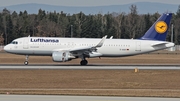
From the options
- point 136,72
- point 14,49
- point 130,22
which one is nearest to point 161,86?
point 136,72

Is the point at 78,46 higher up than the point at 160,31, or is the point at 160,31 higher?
the point at 160,31

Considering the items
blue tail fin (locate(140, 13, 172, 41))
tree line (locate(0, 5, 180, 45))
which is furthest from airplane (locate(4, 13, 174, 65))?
tree line (locate(0, 5, 180, 45))

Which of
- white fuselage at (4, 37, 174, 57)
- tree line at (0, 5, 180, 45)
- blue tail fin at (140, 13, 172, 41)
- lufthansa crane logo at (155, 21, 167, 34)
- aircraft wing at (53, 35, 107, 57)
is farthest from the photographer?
tree line at (0, 5, 180, 45)

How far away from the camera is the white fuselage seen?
162 feet

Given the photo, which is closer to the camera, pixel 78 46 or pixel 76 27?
pixel 78 46

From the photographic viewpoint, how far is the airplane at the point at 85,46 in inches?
1911

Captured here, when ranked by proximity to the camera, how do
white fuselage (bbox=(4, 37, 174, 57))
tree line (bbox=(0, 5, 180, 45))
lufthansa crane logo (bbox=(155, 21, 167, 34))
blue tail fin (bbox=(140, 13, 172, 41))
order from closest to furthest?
white fuselage (bbox=(4, 37, 174, 57)), blue tail fin (bbox=(140, 13, 172, 41)), lufthansa crane logo (bbox=(155, 21, 167, 34)), tree line (bbox=(0, 5, 180, 45))

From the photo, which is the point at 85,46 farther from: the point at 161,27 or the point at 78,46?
the point at 161,27

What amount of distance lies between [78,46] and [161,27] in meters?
9.87

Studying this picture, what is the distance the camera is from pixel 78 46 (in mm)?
49844

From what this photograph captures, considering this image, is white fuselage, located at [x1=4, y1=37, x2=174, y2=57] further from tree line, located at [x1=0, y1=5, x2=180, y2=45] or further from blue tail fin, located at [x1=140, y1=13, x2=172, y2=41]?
tree line, located at [x1=0, y1=5, x2=180, y2=45]

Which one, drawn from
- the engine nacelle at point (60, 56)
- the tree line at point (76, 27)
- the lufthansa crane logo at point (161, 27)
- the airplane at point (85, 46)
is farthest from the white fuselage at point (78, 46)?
the tree line at point (76, 27)

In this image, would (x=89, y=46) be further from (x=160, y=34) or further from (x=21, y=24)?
(x=21, y=24)

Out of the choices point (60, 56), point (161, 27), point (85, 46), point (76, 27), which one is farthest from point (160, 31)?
point (76, 27)
